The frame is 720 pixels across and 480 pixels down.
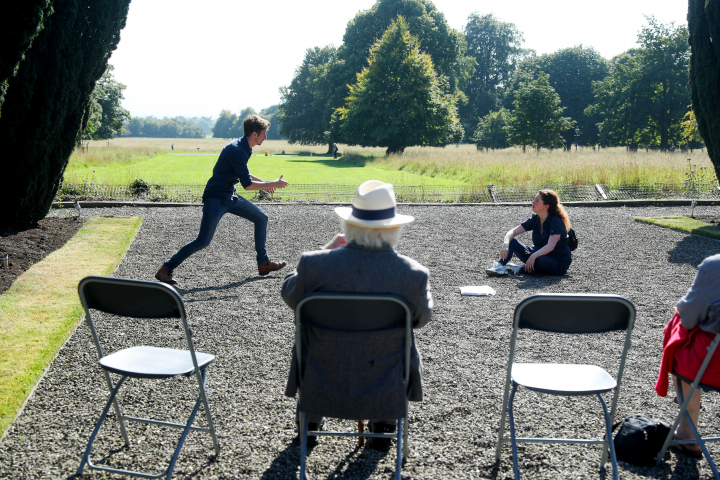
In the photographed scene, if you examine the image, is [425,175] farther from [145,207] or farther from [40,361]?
[40,361]

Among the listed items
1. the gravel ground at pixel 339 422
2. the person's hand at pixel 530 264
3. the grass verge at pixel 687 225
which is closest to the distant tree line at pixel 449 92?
the grass verge at pixel 687 225

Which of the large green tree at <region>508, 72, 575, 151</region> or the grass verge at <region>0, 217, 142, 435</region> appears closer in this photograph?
the grass verge at <region>0, 217, 142, 435</region>

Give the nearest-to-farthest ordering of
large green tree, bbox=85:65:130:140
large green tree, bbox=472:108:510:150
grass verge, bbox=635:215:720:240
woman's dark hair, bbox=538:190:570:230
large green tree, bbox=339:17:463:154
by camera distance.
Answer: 1. woman's dark hair, bbox=538:190:570:230
2. grass verge, bbox=635:215:720:240
3. large green tree, bbox=339:17:463:154
4. large green tree, bbox=85:65:130:140
5. large green tree, bbox=472:108:510:150

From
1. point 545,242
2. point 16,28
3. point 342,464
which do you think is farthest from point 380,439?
point 16,28

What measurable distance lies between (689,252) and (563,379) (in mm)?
7932

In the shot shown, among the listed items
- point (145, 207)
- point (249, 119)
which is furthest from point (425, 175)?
point (249, 119)

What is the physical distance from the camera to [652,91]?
4528 centimetres

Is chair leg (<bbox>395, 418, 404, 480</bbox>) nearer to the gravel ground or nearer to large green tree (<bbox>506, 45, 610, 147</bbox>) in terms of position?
the gravel ground

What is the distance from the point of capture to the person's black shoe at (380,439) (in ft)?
10.4

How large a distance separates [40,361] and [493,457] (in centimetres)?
349

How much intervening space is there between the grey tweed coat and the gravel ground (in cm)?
47

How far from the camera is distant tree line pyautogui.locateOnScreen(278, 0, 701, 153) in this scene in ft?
137

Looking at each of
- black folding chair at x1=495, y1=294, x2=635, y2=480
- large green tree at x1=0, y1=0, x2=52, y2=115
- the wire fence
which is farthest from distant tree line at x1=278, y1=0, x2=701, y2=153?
black folding chair at x1=495, y1=294, x2=635, y2=480

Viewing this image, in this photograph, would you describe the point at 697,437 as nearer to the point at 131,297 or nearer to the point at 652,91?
the point at 131,297
